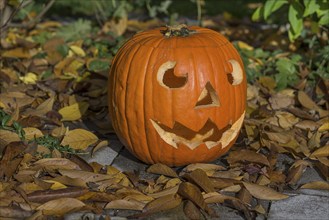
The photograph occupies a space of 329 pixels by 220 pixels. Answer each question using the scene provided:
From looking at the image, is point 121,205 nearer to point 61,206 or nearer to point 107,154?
point 61,206

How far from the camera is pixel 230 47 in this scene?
11.3 ft

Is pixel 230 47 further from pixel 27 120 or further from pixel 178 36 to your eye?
pixel 27 120

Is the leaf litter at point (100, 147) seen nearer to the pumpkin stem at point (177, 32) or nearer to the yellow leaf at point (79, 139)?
the yellow leaf at point (79, 139)

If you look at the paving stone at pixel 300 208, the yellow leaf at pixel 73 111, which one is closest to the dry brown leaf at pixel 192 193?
the paving stone at pixel 300 208

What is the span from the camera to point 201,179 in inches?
125

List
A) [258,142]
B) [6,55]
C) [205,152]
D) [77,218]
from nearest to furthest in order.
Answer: [77,218] → [205,152] → [258,142] → [6,55]

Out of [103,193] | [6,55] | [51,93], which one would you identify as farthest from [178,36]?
[6,55]

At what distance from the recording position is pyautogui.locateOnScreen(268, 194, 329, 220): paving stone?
2.97 m

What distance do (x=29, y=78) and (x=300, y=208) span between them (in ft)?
7.51

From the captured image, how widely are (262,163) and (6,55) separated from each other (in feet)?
7.72

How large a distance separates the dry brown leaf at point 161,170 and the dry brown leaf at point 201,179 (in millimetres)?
107

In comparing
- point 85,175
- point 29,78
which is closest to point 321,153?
point 85,175

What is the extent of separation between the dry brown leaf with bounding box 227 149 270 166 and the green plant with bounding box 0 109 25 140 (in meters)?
1.11

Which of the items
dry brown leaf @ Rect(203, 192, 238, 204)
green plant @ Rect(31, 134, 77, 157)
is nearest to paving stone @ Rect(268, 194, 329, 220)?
dry brown leaf @ Rect(203, 192, 238, 204)
